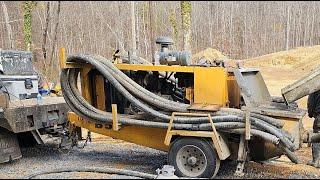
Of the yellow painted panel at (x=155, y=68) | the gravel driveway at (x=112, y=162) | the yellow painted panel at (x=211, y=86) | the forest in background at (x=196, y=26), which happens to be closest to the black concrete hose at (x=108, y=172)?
the gravel driveway at (x=112, y=162)

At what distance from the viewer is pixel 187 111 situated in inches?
293

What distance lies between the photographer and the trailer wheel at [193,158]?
7.12 m

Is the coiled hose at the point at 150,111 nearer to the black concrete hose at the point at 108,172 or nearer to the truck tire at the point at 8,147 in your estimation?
the black concrete hose at the point at 108,172

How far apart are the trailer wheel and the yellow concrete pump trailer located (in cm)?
2

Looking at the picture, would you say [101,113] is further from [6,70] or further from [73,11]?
[73,11]

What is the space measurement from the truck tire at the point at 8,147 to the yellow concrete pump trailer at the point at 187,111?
1.27 meters

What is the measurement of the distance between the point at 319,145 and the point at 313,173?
642 mm

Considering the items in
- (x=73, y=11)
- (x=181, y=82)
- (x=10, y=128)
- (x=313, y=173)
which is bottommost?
Result: (x=313, y=173)

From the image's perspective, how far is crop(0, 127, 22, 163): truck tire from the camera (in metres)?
8.41

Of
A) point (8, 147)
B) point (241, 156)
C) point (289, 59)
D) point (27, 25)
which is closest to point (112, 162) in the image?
point (8, 147)

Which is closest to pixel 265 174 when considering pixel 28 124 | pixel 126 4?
pixel 28 124

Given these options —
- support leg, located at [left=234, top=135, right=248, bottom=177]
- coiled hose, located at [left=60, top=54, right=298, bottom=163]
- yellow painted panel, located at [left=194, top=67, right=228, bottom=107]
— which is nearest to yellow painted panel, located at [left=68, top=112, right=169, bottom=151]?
coiled hose, located at [left=60, top=54, right=298, bottom=163]

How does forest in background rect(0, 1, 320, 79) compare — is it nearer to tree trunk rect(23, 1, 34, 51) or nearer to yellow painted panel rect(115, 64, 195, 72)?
tree trunk rect(23, 1, 34, 51)

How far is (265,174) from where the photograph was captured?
7.45 m
